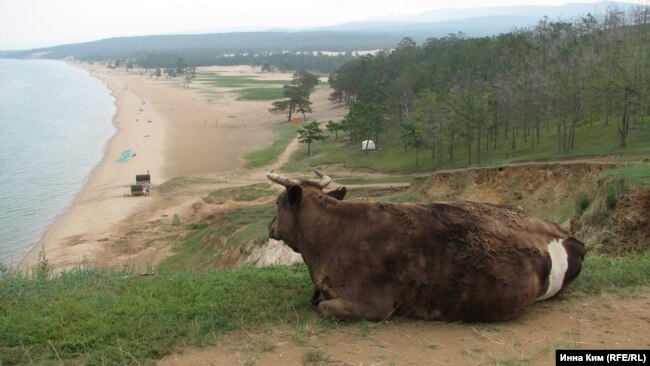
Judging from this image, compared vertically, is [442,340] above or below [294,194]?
below

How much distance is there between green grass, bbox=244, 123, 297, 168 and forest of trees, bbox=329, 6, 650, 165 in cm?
810

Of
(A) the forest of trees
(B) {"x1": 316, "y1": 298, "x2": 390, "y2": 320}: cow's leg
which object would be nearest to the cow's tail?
(B) {"x1": 316, "y1": 298, "x2": 390, "y2": 320}: cow's leg

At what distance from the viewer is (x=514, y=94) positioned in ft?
159

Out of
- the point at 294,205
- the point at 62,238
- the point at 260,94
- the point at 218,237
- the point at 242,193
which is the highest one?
the point at 294,205

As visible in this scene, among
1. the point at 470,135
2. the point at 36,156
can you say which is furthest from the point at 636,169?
the point at 36,156

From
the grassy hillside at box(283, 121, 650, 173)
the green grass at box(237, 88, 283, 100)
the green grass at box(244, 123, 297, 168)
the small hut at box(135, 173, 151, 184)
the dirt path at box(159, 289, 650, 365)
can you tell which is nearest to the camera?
the dirt path at box(159, 289, 650, 365)

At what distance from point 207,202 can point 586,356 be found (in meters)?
37.1

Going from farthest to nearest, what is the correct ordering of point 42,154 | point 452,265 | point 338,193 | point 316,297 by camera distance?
point 42,154 < point 338,193 < point 316,297 < point 452,265

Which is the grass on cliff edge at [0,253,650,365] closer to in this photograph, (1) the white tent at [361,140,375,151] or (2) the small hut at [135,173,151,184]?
Answer: (2) the small hut at [135,173,151,184]

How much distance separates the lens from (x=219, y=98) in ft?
387

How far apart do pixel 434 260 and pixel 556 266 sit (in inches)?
69.5

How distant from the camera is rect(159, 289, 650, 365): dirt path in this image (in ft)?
21.8

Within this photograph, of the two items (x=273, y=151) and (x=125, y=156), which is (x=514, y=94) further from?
(x=125, y=156)

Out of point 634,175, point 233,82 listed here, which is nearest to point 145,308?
point 634,175
